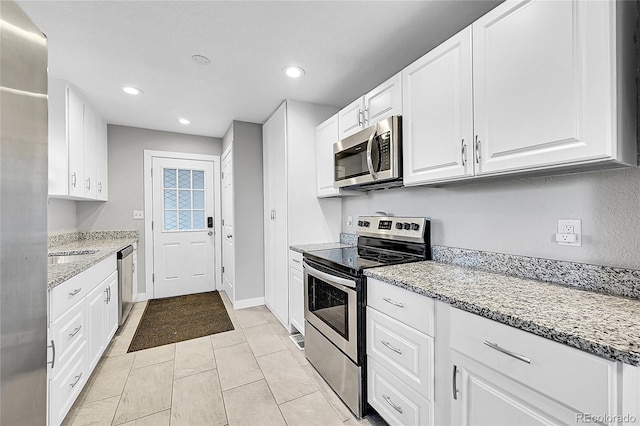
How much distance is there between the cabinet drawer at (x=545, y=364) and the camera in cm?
73

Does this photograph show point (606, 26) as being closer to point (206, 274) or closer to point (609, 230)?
point (609, 230)

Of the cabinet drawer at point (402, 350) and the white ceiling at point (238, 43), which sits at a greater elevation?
the white ceiling at point (238, 43)

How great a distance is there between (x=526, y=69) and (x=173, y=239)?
421 centimetres

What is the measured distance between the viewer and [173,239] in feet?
13.0

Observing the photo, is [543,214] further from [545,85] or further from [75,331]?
[75,331]

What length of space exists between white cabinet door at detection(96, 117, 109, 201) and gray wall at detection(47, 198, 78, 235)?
33cm

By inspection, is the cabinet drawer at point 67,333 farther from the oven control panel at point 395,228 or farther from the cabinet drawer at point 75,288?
the oven control panel at point 395,228

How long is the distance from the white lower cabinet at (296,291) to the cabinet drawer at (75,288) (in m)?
1.54

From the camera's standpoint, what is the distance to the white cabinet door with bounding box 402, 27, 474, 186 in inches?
54.1

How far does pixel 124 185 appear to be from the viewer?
3725 millimetres

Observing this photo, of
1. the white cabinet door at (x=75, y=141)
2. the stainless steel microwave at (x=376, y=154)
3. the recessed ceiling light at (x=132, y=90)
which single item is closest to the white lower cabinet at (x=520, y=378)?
the stainless steel microwave at (x=376, y=154)

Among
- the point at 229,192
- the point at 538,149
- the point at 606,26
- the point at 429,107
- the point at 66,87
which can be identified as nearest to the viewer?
the point at 606,26

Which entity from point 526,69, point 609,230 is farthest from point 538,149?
point 609,230

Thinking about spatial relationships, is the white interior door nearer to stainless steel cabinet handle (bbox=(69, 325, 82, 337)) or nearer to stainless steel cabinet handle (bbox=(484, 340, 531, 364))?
stainless steel cabinet handle (bbox=(69, 325, 82, 337))
